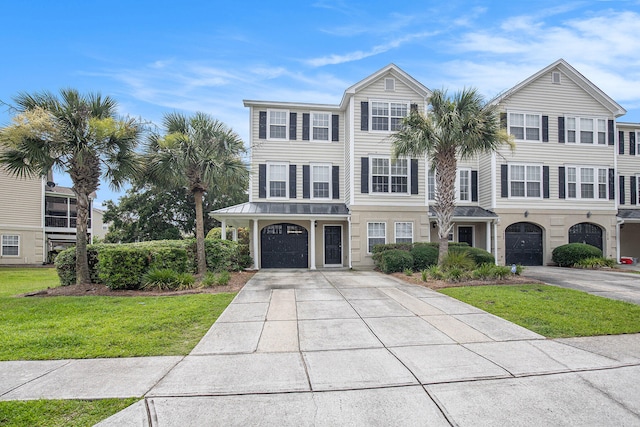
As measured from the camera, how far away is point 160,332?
638 centimetres

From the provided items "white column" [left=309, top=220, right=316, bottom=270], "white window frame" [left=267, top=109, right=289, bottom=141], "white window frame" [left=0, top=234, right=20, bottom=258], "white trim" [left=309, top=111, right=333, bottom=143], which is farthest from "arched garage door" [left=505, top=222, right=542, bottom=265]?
"white window frame" [left=0, top=234, right=20, bottom=258]

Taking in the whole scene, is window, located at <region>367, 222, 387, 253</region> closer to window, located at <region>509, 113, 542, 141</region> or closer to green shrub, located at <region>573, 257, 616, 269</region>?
window, located at <region>509, 113, 542, 141</region>

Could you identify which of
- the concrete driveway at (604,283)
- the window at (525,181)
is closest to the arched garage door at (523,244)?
the window at (525,181)

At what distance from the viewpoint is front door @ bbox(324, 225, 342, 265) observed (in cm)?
1874

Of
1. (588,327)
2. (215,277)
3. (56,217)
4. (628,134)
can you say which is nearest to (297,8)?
(215,277)

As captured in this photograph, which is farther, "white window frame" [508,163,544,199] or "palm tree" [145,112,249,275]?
"white window frame" [508,163,544,199]

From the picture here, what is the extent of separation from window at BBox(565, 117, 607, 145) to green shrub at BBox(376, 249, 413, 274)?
11796 millimetres

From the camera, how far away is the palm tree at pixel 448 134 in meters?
12.6

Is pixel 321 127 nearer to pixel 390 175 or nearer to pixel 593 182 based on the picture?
pixel 390 175

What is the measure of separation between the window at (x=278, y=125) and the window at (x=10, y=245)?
19491 mm

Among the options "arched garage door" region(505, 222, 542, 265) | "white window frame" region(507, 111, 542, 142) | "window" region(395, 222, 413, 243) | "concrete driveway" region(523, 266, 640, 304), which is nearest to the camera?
"concrete driveway" region(523, 266, 640, 304)

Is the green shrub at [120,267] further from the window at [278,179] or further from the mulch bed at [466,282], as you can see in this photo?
the mulch bed at [466,282]

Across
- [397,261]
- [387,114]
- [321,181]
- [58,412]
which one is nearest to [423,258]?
[397,261]

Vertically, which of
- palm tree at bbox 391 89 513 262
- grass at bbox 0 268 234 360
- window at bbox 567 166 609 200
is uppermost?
palm tree at bbox 391 89 513 262
